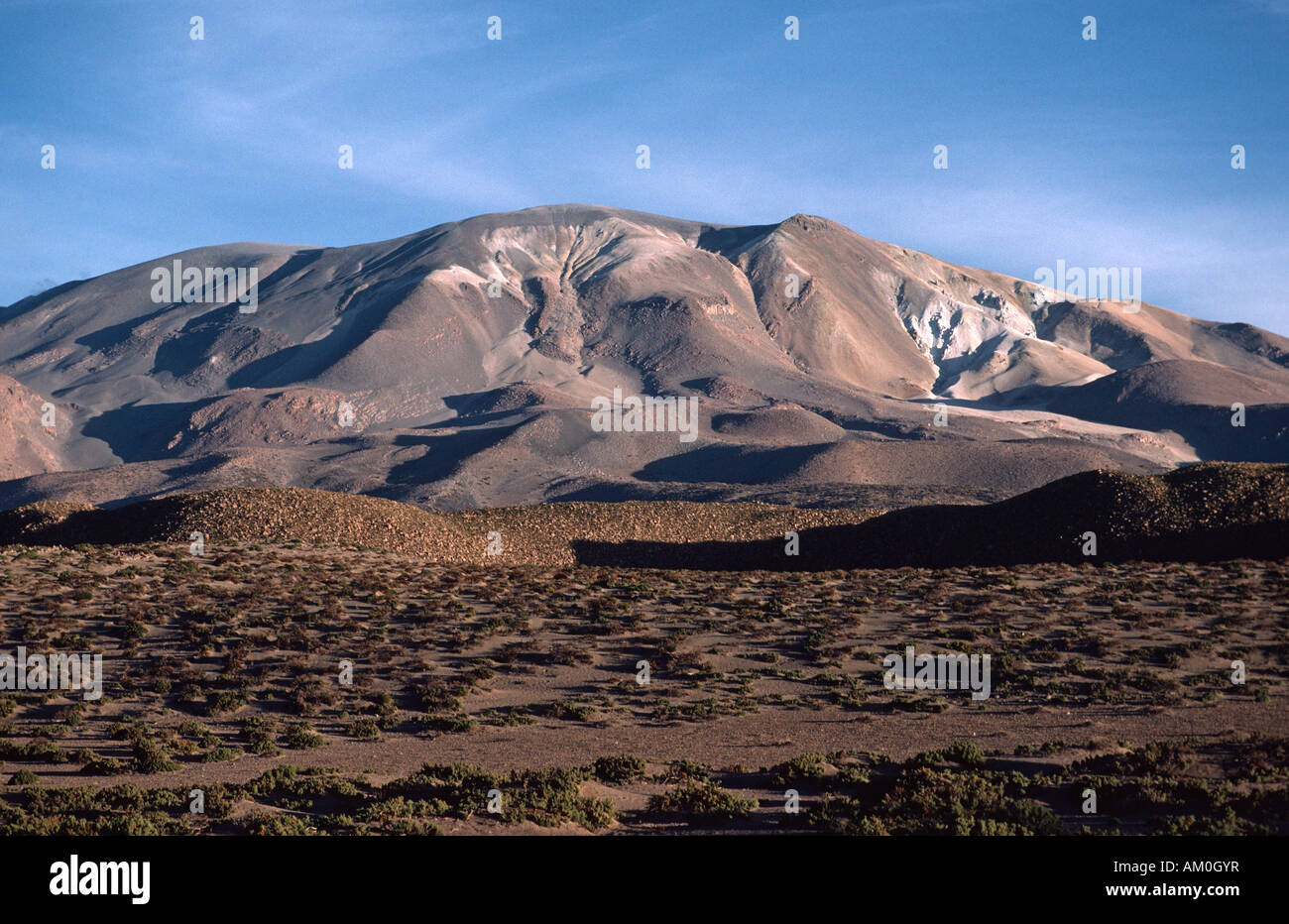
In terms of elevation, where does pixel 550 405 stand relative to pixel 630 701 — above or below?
above

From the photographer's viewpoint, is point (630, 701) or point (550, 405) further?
point (550, 405)

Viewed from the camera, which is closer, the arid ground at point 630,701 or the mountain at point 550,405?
the arid ground at point 630,701

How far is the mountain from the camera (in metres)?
107

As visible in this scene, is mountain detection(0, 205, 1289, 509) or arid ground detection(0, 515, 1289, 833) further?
mountain detection(0, 205, 1289, 509)

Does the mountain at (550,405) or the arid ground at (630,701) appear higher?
the mountain at (550,405)

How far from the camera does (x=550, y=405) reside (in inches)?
5531

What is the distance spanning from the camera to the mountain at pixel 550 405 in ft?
350

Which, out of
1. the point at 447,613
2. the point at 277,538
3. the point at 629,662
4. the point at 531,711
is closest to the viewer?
the point at 531,711

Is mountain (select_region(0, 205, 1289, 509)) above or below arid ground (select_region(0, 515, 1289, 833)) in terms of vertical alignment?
above
